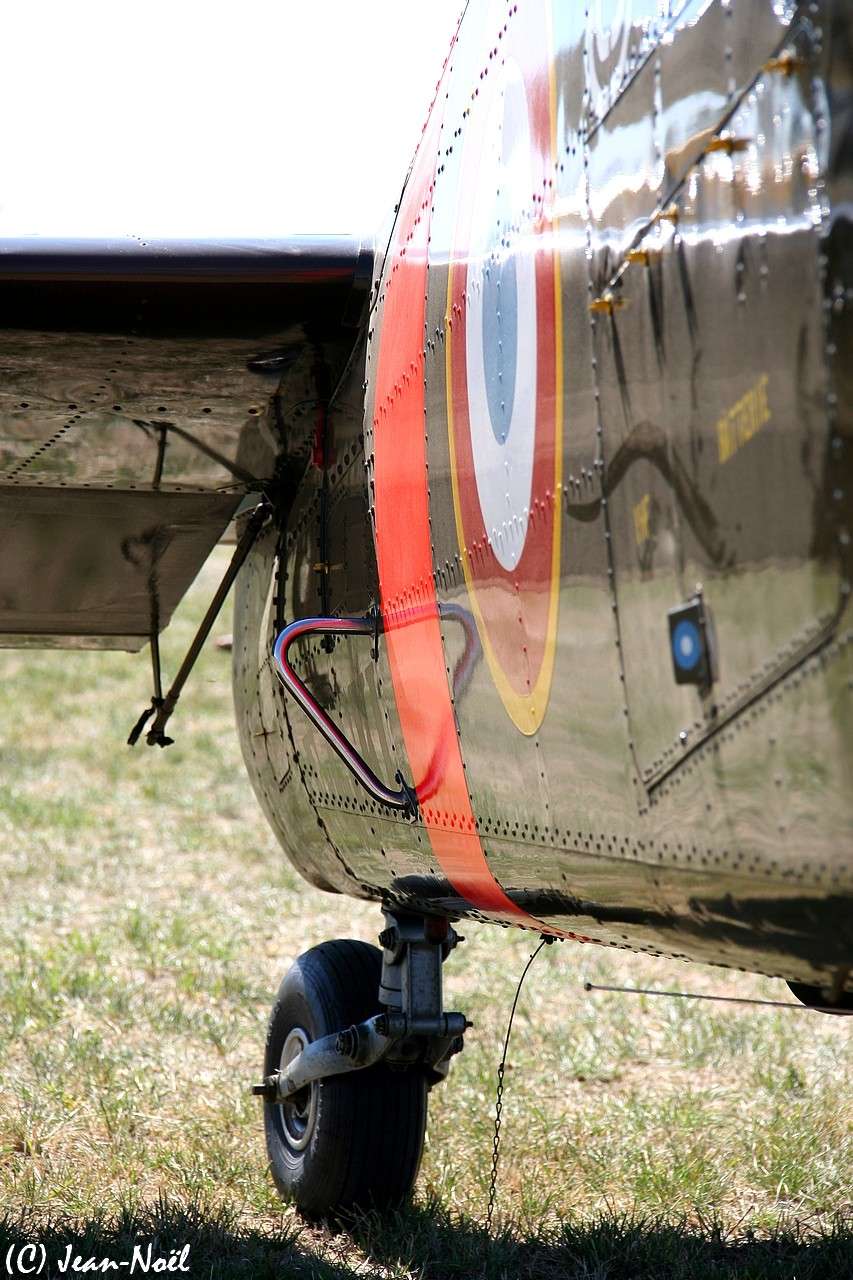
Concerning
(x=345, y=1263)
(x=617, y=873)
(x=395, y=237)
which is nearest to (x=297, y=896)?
(x=345, y=1263)

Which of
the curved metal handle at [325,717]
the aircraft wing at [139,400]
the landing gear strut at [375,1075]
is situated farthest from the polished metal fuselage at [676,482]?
the landing gear strut at [375,1075]

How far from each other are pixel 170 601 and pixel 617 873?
3.52 meters

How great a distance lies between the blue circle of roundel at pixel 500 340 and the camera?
252 centimetres

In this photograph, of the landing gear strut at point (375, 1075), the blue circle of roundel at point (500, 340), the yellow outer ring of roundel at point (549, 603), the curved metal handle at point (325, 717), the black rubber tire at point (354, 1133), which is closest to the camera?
the yellow outer ring of roundel at point (549, 603)

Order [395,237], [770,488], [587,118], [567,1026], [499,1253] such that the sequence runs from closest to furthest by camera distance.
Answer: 1. [770,488]
2. [587,118]
3. [395,237]
4. [499,1253]
5. [567,1026]

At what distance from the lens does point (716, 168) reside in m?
1.77

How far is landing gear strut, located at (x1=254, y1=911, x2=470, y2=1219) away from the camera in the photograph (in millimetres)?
4410

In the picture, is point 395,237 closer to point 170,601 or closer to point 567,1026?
point 170,601

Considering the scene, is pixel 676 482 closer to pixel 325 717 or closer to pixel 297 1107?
pixel 325 717

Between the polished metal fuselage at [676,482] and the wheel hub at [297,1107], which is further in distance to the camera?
the wheel hub at [297,1107]

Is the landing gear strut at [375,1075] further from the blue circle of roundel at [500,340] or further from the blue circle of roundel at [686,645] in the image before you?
the blue circle of roundel at [686,645]

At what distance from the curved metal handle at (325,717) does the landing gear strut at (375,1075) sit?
1.08 metres

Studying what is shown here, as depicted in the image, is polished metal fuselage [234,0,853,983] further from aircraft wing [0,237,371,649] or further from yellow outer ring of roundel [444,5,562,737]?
aircraft wing [0,237,371,649]

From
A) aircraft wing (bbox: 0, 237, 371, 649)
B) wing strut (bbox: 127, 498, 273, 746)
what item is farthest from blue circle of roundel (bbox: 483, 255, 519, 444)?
wing strut (bbox: 127, 498, 273, 746)
